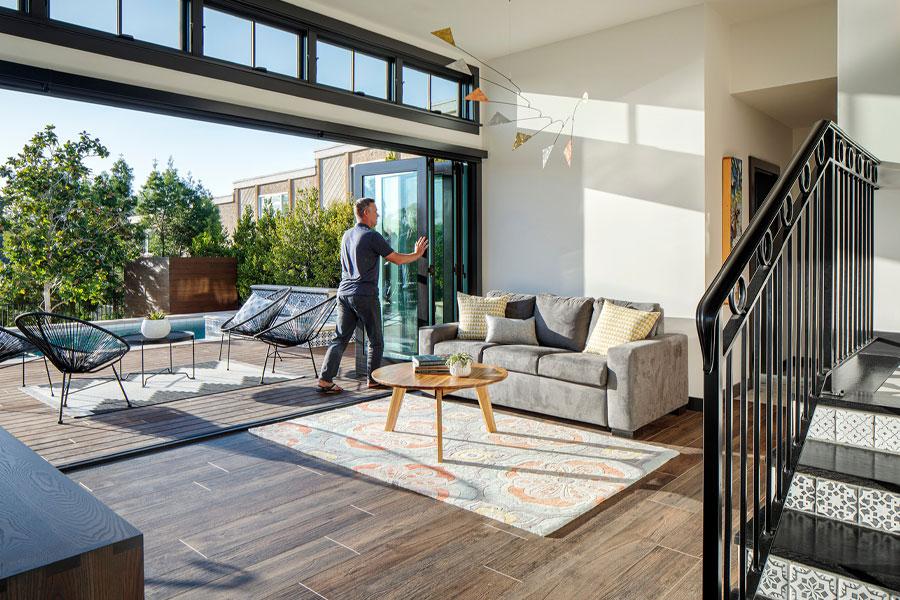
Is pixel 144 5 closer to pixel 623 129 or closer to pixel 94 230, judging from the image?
pixel 623 129

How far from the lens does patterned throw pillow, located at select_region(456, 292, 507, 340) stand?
552 centimetres

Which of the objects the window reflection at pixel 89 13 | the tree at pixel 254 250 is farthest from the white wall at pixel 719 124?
the tree at pixel 254 250

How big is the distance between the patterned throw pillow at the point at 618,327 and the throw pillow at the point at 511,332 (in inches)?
22.0

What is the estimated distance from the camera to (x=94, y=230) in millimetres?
10211

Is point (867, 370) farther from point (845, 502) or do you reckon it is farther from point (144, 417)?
point (144, 417)

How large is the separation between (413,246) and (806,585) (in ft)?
17.1

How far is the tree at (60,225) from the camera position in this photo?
9.06m

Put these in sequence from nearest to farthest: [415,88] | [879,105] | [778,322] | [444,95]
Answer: [778,322] < [879,105] < [415,88] < [444,95]

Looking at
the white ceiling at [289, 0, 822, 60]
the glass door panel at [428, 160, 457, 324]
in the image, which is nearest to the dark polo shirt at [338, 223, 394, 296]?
the glass door panel at [428, 160, 457, 324]

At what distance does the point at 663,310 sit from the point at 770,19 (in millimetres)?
2608

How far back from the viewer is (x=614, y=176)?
17.9ft

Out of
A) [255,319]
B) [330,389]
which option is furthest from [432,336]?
[255,319]

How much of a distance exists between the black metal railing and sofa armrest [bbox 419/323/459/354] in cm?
303

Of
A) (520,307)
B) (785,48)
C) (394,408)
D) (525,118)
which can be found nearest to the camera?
(394,408)
